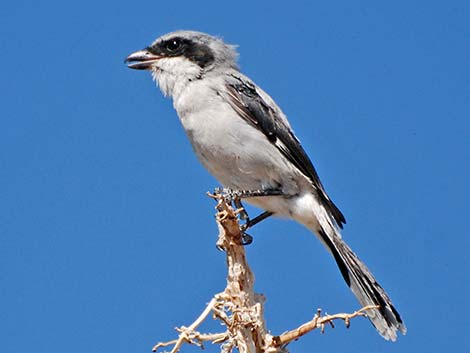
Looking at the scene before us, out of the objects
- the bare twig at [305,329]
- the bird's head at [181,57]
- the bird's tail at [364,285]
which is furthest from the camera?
the bird's head at [181,57]

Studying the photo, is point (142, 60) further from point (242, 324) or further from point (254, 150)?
point (242, 324)

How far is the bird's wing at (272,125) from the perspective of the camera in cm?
723

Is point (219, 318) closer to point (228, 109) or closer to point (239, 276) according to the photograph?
point (239, 276)

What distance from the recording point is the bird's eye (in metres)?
7.82

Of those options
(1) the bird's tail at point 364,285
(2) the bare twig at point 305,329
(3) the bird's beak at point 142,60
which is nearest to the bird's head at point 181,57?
(3) the bird's beak at point 142,60

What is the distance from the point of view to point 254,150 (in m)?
7.04

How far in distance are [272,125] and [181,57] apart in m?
1.15

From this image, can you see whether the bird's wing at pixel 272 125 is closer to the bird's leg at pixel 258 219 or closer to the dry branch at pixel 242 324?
the bird's leg at pixel 258 219

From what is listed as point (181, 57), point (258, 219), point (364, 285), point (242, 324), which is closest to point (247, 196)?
point (258, 219)

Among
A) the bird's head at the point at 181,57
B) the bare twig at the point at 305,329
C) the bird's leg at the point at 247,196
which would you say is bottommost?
the bare twig at the point at 305,329

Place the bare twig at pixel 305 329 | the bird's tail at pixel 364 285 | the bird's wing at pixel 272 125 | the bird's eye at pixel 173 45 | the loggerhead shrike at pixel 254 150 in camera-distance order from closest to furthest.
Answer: the bare twig at pixel 305 329
the bird's tail at pixel 364 285
the loggerhead shrike at pixel 254 150
the bird's wing at pixel 272 125
the bird's eye at pixel 173 45

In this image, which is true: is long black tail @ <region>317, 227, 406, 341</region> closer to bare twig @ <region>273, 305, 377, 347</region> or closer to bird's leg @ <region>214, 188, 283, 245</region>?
bird's leg @ <region>214, 188, 283, 245</region>

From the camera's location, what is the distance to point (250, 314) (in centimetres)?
427

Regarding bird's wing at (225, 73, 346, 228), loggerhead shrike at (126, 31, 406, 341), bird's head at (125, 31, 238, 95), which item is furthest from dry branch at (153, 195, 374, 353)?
bird's head at (125, 31, 238, 95)
